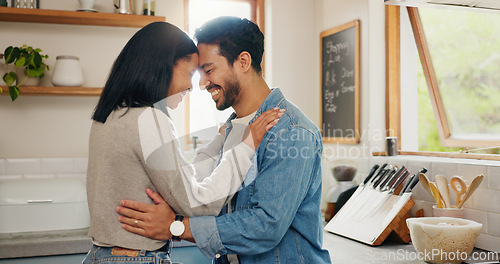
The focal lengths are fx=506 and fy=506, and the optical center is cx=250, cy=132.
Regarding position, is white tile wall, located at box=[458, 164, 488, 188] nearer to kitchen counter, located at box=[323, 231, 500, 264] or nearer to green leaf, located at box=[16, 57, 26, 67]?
kitchen counter, located at box=[323, 231, 500, 264]

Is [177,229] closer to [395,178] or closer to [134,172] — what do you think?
[134,172]

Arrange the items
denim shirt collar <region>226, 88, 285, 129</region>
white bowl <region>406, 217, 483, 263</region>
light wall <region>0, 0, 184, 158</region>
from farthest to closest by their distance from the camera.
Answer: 1. light wall <region>0, 0, 184, 158</region>
2. white bowl <region>406, 217, 483, 263</region>
3. denim shirt collar <region>226, 88, 285, 129</region>

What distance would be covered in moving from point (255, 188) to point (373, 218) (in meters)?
1.14

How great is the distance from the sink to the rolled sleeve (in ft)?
4.69

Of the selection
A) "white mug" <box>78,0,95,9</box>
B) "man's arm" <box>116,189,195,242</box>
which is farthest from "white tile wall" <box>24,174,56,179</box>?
"man's arm" <box>116,189,195,242</box>

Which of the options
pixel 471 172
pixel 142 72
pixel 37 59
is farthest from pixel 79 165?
pixel 471 172

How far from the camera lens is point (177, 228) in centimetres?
129

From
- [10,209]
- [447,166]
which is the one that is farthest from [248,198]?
[10,209]

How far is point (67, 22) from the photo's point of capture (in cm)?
306

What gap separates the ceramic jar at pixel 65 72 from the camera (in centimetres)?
295

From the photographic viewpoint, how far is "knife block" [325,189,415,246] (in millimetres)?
2193

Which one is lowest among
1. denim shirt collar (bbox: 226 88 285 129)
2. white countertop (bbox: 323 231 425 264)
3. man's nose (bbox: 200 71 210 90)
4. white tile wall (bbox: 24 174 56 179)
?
white countertop (bbox: 323 231 425 264)

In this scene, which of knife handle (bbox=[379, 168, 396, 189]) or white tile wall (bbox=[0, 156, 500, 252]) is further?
knife handle (bbox=[379, 168, 396, 189])

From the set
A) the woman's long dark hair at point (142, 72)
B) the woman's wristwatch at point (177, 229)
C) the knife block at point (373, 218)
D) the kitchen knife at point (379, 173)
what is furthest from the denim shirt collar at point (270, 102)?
the kitchen knife at point (379, 173)
